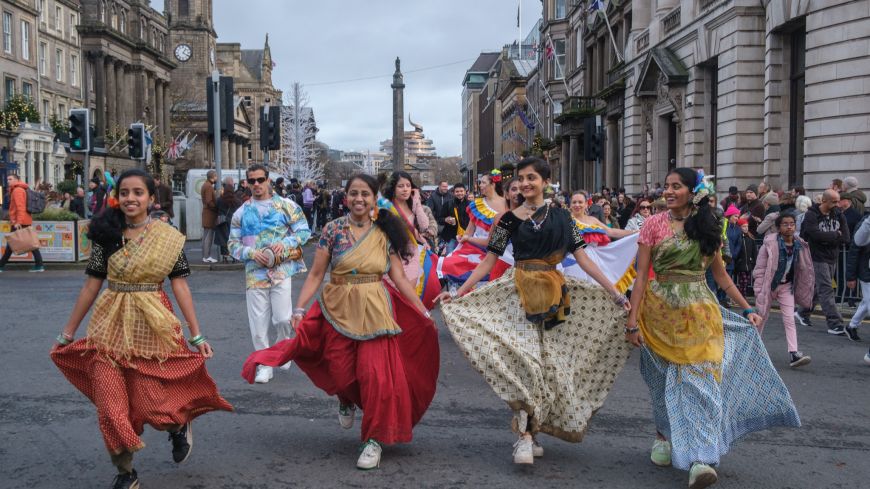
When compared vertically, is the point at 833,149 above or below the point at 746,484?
above

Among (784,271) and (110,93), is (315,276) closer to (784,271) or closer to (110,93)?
(784,271)

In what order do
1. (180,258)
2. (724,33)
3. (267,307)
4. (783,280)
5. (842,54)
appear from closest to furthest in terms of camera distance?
(180,258) < (267,307) < (783,280) < (842,54) < (724,33)

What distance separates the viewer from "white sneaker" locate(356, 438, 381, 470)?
5.39 m

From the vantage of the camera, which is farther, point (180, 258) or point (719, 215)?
point (719, 215)

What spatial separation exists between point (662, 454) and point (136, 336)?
3.14 meters

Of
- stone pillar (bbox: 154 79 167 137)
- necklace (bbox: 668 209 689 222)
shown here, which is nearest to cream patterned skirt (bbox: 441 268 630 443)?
necklace (bbox: 668 209 689 222)

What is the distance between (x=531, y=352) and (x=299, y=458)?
1564 mm

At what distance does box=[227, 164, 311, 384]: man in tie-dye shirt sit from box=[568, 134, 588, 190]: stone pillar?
126ft

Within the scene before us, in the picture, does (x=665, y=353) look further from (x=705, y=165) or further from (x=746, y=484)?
(x=705, y=165)

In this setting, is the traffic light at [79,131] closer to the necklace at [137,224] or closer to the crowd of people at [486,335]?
the crowd of people at [486,335]

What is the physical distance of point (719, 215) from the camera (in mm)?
5625

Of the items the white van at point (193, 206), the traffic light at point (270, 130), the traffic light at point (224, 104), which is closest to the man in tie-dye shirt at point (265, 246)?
the traffic light at point (224, 104)

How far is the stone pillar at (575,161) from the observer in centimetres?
4591

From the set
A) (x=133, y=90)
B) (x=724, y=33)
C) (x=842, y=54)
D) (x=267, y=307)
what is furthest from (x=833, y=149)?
(x=133, y=90)
